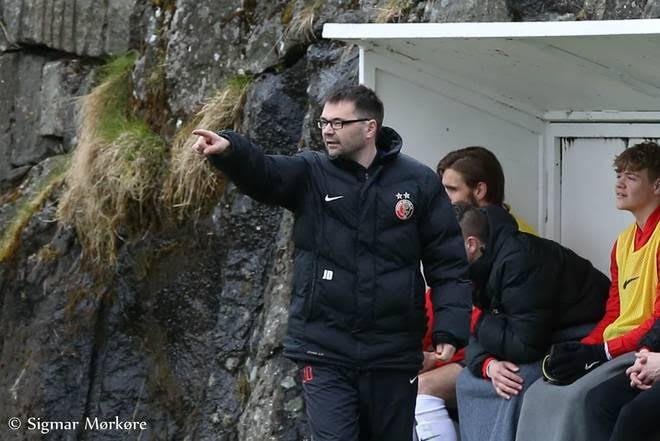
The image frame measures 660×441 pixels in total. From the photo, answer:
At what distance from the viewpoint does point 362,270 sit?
5.17 m

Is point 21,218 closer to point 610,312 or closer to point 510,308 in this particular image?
point 510,308

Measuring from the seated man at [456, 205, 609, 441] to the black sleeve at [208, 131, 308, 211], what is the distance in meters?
0.99

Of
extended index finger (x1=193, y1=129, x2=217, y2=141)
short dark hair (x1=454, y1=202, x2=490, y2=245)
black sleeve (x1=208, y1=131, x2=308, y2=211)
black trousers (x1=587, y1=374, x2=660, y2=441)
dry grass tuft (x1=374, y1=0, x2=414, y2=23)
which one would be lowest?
black trousers (x1=587, y1=374, x2=660, y2=441)

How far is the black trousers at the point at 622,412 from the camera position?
5059mm

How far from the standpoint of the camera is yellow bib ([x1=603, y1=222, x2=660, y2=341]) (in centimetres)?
554

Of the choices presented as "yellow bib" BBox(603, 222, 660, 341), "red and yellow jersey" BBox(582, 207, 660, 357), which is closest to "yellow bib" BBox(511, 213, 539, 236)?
"red and yellow jersey" BBox(582, 207, 660, 357)

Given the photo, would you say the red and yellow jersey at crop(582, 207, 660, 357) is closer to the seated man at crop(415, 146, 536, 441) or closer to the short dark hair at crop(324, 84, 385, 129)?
the seated man at crop(415, 146, 536, 441)

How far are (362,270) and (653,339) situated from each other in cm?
112

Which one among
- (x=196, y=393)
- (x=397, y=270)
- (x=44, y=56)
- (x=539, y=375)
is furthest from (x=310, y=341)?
(x=44, y=56)

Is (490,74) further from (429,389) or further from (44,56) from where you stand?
(44,56)

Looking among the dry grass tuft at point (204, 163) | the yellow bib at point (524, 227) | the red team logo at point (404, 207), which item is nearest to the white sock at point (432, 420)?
the yellow bib at point (524, 227)

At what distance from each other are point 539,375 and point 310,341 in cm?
108

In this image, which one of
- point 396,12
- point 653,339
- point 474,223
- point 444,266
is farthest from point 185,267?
point 653,339

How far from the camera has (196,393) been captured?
800cm
